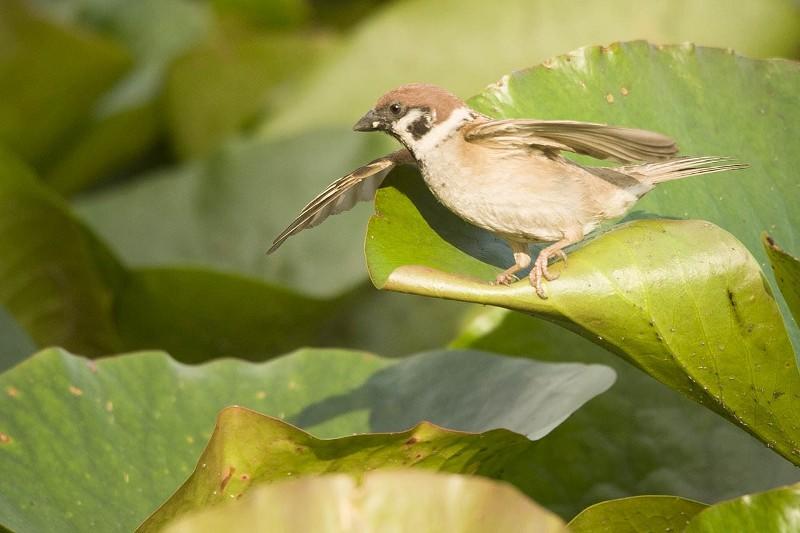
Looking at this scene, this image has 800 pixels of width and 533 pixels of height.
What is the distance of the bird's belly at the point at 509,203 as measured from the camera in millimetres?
2203

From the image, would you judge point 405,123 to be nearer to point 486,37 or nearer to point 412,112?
point 412,112

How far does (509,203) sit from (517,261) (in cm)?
13

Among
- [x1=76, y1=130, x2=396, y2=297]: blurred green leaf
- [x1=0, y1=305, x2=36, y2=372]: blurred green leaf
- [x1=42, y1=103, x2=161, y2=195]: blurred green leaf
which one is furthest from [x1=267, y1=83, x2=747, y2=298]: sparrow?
[x1=42, y1=103, x2=161, y2=195]: blurred green leaf

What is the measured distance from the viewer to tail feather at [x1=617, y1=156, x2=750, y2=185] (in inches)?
87.3

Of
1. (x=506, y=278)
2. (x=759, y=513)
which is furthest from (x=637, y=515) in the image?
(x=506, y=278)

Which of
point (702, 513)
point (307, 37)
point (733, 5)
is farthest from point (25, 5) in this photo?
point (702, 513)

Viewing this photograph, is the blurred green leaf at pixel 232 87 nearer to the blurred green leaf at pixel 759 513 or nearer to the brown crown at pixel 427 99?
the brown crown at pixel 427 99

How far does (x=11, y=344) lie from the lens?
8.88 feet

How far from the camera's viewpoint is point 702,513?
5.18 feet

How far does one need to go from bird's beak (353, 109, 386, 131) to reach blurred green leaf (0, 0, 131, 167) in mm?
2041

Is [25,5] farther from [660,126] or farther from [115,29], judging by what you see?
[660,126]

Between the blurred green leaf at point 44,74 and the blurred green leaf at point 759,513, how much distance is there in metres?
3.15

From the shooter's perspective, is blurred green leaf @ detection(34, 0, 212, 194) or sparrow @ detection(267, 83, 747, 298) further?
blurred green leaf @ detection(34, 0, 212, 194)

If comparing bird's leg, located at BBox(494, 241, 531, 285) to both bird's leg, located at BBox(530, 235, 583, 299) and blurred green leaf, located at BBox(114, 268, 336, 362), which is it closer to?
bird's leg, located at BBox(530, 235, 583, 299)
